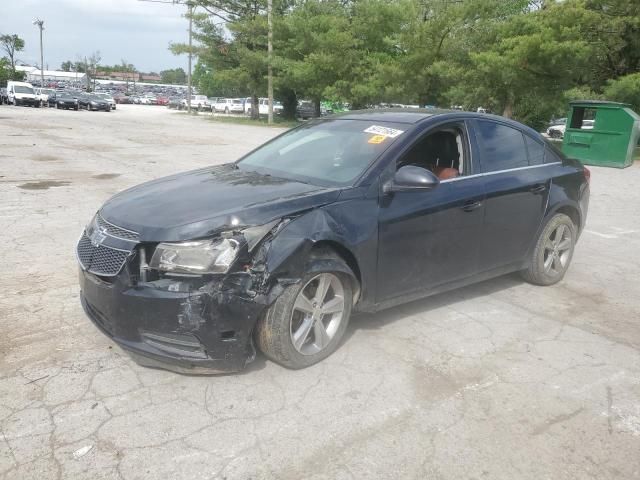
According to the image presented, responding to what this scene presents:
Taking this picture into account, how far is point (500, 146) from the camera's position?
4625 mm

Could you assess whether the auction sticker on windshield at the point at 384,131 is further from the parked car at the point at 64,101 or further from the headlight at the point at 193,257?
the parked car at the point at 64,101

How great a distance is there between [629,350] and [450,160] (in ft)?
6.37

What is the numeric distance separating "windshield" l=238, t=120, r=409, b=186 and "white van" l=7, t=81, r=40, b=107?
45273 mm

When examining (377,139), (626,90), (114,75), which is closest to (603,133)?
(626,90)

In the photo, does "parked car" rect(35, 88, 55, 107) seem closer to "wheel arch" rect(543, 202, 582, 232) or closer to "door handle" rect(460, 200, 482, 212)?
"wheel arch" rect(543, 202, 582, 232)

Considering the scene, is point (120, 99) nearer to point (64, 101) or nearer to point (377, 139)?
point (64, 101)

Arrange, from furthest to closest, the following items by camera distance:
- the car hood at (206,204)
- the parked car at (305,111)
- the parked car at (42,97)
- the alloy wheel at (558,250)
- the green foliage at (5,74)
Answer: the green foliage at (5,74) < the parked car at (305,111) < the parked car at (42,97) < the alloy wheel at (558,250) < the car hood at (206,204)

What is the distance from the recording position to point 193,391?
3.12 m

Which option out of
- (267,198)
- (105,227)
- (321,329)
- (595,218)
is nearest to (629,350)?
(321,329)

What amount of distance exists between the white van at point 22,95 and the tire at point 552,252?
46.5 m

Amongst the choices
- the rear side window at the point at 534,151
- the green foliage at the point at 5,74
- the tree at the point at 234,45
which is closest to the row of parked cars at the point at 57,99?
the tree at the point at 234,45

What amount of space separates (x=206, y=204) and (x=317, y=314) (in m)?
0.97

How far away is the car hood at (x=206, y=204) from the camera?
3035 millimetres

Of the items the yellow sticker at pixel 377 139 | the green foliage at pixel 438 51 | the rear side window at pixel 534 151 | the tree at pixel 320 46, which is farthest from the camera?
the tree at pixel 320 46
